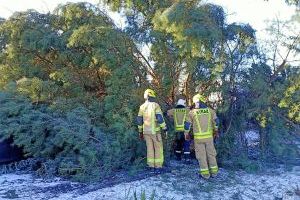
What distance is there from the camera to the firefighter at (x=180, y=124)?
376 inches

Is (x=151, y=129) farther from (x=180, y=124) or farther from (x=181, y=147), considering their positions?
(x=181, y=147)

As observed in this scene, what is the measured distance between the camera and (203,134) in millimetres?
8844

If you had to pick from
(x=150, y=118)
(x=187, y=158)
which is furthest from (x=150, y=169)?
(x=187, y=158)

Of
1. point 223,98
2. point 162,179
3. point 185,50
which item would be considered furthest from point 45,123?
point 223,98

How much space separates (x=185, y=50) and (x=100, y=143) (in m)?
2.66

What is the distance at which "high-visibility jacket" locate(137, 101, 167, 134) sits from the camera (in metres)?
8.88

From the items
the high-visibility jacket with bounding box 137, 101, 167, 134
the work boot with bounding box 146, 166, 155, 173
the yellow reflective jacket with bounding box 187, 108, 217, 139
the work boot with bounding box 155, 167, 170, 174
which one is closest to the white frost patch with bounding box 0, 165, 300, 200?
the work boot with bounding box 155, 167, 170, 174

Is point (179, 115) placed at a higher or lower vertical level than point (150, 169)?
higher

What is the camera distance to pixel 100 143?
896 cm

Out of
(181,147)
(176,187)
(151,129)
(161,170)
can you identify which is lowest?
(176,187)

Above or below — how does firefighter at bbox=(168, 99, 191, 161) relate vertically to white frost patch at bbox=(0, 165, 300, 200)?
above

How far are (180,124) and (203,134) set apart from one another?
90 centimetres

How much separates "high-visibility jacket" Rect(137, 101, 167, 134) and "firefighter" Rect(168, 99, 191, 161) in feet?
2.34

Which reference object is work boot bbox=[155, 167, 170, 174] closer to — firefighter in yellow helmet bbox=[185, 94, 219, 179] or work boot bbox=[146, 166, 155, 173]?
work boot bbox=[146, 166, 155, 173]
